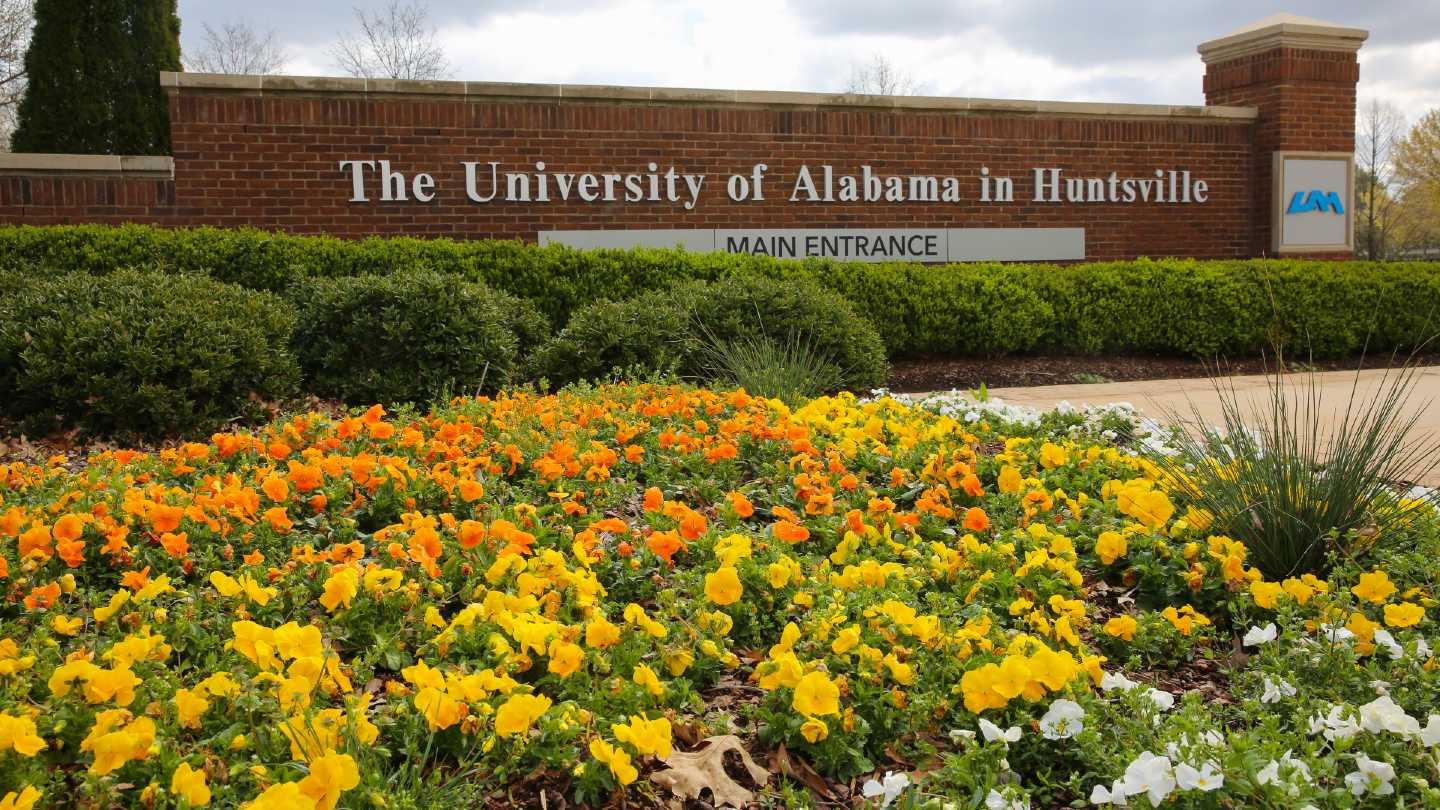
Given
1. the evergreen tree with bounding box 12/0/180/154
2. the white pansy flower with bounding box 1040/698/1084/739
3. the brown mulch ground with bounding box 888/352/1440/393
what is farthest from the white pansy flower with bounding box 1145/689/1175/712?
the evergreen tree with bounding box 12/0/180/154

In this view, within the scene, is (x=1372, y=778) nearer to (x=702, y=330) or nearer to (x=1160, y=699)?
(x=1160, y=699)

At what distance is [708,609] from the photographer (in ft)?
10.1

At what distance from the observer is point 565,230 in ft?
38.9

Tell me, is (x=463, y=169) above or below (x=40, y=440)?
above

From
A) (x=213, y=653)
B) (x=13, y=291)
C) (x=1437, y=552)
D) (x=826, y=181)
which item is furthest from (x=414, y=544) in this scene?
(x=826, y=181)

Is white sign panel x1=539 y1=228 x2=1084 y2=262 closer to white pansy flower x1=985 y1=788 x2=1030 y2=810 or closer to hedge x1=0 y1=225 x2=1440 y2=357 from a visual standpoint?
hedge x1=0 y1=225 x2=1440 y2=357

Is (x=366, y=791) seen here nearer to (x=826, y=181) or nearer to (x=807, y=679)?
(x=807, y=679)

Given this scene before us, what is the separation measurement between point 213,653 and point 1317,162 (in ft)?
51.3

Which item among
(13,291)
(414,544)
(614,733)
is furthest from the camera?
(13,291)

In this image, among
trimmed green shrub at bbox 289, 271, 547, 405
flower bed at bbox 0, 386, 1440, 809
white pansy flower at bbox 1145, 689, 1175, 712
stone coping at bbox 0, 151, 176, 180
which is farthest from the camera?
stone coping at bbox 0, 151, 176, 180

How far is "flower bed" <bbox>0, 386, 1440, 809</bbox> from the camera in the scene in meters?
2.32

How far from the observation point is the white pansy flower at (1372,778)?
2305mm

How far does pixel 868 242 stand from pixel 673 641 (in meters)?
10.5

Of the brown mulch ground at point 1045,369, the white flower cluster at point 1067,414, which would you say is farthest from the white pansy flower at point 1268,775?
the brown mulch ground at point 1045,369
